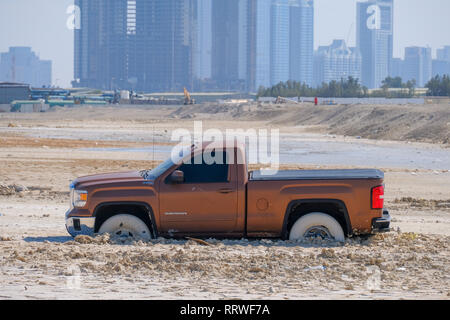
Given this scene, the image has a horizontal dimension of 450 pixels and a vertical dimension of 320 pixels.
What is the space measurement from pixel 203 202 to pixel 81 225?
181 centimetres

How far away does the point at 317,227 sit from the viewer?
11062 millimetres

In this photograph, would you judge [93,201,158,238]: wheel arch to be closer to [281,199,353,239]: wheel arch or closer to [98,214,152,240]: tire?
[98,214,152,240]: tire

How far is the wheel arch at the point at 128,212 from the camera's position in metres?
11.0

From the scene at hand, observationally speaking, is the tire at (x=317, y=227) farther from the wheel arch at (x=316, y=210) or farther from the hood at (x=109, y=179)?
the hood at (x=109, y=179)

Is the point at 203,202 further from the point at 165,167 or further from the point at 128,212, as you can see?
the point at 128,212

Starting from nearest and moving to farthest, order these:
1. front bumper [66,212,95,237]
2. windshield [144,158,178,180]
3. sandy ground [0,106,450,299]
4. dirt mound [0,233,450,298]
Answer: sandy ground [0,106,450,299] < dirt mound [0,233,450,298] < front bumper [66,212,95,237] < windshield [144,158,178,180]

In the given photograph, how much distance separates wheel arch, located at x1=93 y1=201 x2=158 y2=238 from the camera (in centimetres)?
1097

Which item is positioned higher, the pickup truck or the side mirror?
the side mirror

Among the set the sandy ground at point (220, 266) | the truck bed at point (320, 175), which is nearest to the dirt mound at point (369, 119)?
the truck bed at point (320, 175)

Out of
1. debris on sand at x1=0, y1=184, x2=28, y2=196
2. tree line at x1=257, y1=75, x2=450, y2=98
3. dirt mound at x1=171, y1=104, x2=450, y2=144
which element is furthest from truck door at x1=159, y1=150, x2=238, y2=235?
tree line at x1=257, y1=75, x2=450, y2=98

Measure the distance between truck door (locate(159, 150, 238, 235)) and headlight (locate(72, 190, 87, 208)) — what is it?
3.66ft

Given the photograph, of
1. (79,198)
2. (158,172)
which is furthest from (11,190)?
(158,172)
